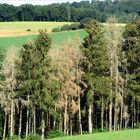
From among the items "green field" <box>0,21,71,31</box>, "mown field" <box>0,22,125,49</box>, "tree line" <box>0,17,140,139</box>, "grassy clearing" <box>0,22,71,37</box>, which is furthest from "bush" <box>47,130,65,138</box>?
"green field" <box>0,21,71,31</box>

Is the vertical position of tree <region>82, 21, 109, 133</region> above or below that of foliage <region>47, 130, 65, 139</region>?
above

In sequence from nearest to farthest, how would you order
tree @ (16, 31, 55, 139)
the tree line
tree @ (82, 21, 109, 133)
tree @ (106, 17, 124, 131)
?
1. tree @ (16, 31, 55, 139)
2. the tree line
3. tree @ (82, 21, 109, 133)
4. tree @ (106, 17, 124, 131)

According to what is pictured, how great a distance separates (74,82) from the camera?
67875 mm

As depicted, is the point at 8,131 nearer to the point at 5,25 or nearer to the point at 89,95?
the point at 89,95

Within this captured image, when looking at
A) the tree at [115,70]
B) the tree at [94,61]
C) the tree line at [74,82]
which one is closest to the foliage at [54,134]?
the tree line at [74,82]

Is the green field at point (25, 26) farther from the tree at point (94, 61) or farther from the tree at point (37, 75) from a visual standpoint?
the tree at point (37, 75)

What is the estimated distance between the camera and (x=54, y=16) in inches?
6939

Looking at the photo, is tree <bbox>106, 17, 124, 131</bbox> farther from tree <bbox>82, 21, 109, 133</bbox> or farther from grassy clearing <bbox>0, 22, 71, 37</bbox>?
grassy clearing <bbox>0, 22, 71, 37</bbox>

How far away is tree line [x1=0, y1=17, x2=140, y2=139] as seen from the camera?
65.5 meters

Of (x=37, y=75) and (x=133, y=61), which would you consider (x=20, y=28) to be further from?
(x=37, y=75)

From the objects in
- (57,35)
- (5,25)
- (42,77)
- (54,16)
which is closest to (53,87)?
(42,77)

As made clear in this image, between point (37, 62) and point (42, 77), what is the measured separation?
199 cm

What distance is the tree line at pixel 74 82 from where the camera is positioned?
65500 millimetres

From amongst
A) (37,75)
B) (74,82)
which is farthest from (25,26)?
(37,75)
